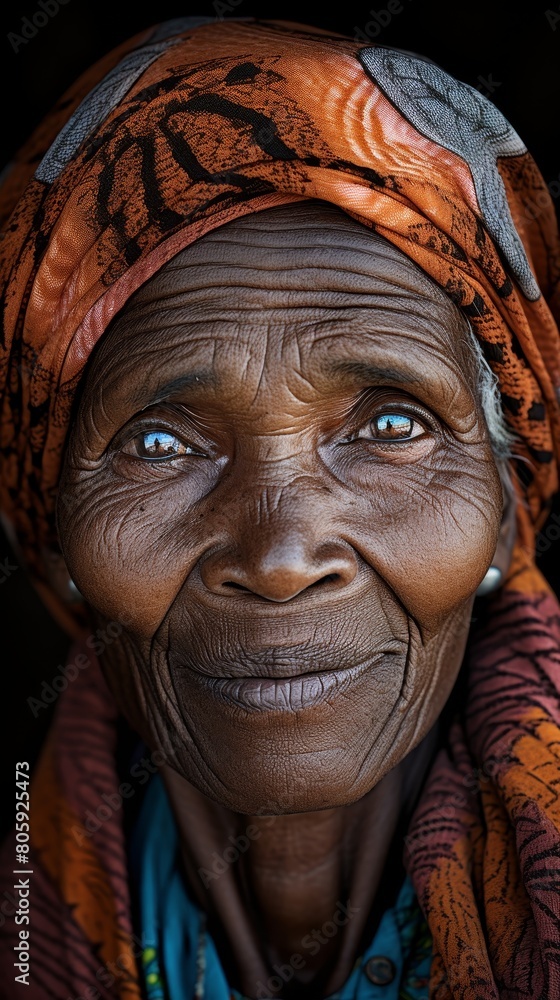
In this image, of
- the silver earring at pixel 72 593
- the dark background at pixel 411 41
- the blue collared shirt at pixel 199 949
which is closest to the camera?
the blue collared shirt at pixel 199 949

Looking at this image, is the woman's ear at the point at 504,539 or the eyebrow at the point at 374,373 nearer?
the eyebrow at the point at 374,373

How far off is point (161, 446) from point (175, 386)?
0.15 meters

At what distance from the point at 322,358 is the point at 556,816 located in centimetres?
96

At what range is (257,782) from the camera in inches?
64.9

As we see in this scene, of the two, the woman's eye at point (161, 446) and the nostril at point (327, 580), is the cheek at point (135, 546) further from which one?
the nostril at point (327, 580)

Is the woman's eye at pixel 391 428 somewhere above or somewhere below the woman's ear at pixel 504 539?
above

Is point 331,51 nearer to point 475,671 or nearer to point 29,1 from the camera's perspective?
point 475,671

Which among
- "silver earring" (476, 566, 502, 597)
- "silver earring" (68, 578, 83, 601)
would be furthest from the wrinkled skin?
"silver earring" (68, 578, 83, 601)

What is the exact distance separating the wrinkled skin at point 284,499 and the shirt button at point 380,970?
45 cm

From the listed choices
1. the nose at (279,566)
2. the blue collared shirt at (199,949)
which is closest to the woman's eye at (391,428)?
the nose at (279,566)

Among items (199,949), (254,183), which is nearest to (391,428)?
(254,183)

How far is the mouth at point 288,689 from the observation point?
1.62m

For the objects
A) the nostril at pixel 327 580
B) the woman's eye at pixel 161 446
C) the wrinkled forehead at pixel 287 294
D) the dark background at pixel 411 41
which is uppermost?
the dark background at pixel 411 41

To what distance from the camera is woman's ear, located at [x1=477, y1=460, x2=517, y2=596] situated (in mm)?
2055
